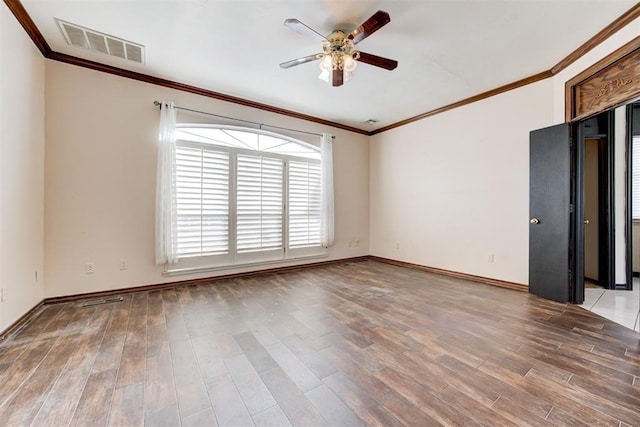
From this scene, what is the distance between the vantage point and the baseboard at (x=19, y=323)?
2125 mm

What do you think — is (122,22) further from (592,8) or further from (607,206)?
(607,206)

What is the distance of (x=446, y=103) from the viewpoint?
14.0 ft

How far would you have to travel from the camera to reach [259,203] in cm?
431

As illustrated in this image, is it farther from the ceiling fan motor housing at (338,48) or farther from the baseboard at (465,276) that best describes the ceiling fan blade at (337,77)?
the baseboard at (465,276)

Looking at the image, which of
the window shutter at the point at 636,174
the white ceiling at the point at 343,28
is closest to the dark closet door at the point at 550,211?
the white ceiling at the point at 343,28

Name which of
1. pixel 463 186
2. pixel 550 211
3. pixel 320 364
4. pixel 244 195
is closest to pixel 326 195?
pixel 244 195

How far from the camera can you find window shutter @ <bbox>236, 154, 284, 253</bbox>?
13.6 ft

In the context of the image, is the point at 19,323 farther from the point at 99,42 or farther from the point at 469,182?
the point at 469,182

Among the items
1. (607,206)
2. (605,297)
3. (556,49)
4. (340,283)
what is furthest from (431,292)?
(556,49)

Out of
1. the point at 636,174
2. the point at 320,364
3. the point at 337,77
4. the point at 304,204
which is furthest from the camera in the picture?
the point at 304,204

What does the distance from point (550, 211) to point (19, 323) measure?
5.62 meters

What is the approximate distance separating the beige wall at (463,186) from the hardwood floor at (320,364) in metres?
1.02

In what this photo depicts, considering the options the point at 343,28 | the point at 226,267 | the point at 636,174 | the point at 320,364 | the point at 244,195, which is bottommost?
the point at 320,364

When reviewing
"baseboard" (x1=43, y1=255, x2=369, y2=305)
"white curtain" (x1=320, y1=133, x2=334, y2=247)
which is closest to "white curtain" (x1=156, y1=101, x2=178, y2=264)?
"baseboard" (x1=43, y1=255, x2=369, y2=305)
